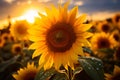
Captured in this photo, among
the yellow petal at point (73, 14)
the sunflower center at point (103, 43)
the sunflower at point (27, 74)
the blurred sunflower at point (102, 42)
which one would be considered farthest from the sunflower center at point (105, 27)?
the yellow petal at point (73, 14)

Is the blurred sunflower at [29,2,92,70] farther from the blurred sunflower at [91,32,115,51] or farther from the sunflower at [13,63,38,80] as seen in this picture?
the blurred sunflower at [91,32,115,51]

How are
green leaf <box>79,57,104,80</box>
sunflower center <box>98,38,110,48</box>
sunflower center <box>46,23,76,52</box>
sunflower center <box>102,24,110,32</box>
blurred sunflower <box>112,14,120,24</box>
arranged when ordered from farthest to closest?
blurred sunflower <box>112,14,120,24</box>, sunflower center <box>102,24,110,32</box>, sunflower center <box>98,38,110,48</box>, sunflower center <box>46,23,76,52</box>, green leaf <box>79,57,104,80</box>

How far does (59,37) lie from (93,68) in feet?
1.41

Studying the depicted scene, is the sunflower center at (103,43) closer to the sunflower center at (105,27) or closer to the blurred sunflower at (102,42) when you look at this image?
the blurred sunflower at (102,42)

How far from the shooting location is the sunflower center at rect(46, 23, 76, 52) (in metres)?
2.82

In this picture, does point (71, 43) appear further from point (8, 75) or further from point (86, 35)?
point (8, 75)

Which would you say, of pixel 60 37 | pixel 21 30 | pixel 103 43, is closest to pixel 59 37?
pixel 60 37

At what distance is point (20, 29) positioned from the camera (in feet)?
20.7

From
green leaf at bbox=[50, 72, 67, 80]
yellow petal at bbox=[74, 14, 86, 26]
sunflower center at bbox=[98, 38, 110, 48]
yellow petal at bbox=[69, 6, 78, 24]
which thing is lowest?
sunflower center at bbox=[98, 38, 110, 48]

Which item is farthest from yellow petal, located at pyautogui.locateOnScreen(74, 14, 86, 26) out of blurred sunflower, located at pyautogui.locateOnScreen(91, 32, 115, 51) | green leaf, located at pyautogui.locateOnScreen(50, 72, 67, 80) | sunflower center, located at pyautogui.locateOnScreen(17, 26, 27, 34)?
sunflower center, located at pyautogui.locateOnScreen(17, 26, 27, 34)

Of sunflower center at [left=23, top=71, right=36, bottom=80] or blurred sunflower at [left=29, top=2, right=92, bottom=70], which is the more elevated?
blurred sunflower at [left=29, top=2, right=92, bottom=70]

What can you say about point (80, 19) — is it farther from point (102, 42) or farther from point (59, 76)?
point (102, 42)

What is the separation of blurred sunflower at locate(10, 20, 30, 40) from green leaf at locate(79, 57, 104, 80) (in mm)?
3617

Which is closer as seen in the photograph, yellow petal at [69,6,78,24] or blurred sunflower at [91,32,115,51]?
yellow petal at [69,6,78,24]
